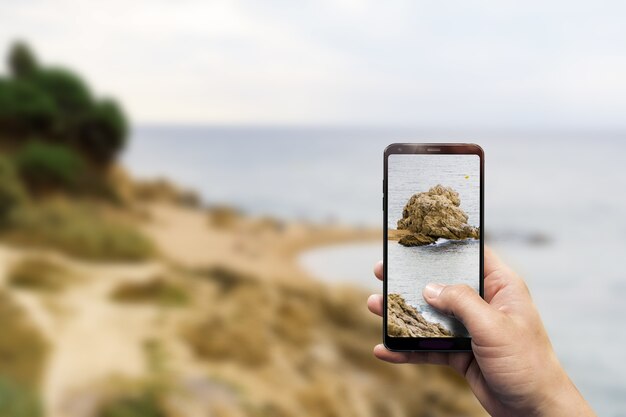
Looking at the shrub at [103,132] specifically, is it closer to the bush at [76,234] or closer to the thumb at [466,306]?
the bush at [76,234]

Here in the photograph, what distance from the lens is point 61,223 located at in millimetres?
4285

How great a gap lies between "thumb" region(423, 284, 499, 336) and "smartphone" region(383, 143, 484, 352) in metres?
0.04

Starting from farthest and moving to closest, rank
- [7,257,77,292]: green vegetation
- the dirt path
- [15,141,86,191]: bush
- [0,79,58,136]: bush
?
[0,79,58,136]: bush, [15,141,86,191]: bush, the dirt path, [7,257,77,292]: green vegetation

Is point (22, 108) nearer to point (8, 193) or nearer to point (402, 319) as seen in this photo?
point (8, 193)

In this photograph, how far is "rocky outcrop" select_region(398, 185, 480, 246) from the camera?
0.96 metres

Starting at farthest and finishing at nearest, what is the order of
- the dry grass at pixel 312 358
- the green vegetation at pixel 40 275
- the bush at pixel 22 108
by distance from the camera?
the bush at pixel 22 108 < the green vegetation at pixel 40 275 < the dry grass at pixel 312 358

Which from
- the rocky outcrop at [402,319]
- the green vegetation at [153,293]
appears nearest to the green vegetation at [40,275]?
the green vegetation at [153,293]

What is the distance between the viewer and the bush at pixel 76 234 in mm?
4102

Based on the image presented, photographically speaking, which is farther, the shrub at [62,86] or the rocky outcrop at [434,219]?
the shrub at [62,86]

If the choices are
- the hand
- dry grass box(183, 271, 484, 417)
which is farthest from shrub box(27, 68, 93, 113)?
the hand

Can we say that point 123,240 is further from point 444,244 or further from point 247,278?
point 444,244

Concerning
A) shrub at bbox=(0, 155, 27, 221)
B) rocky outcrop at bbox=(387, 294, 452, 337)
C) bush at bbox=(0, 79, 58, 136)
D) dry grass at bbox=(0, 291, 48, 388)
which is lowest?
dry grass at bbox=(0, 291, 48, 388)

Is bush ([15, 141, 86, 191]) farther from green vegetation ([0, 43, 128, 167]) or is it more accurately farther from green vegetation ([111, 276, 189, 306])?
green vegetation ([111, 276, 189, 306])

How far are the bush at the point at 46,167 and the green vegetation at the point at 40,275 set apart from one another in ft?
3.10
